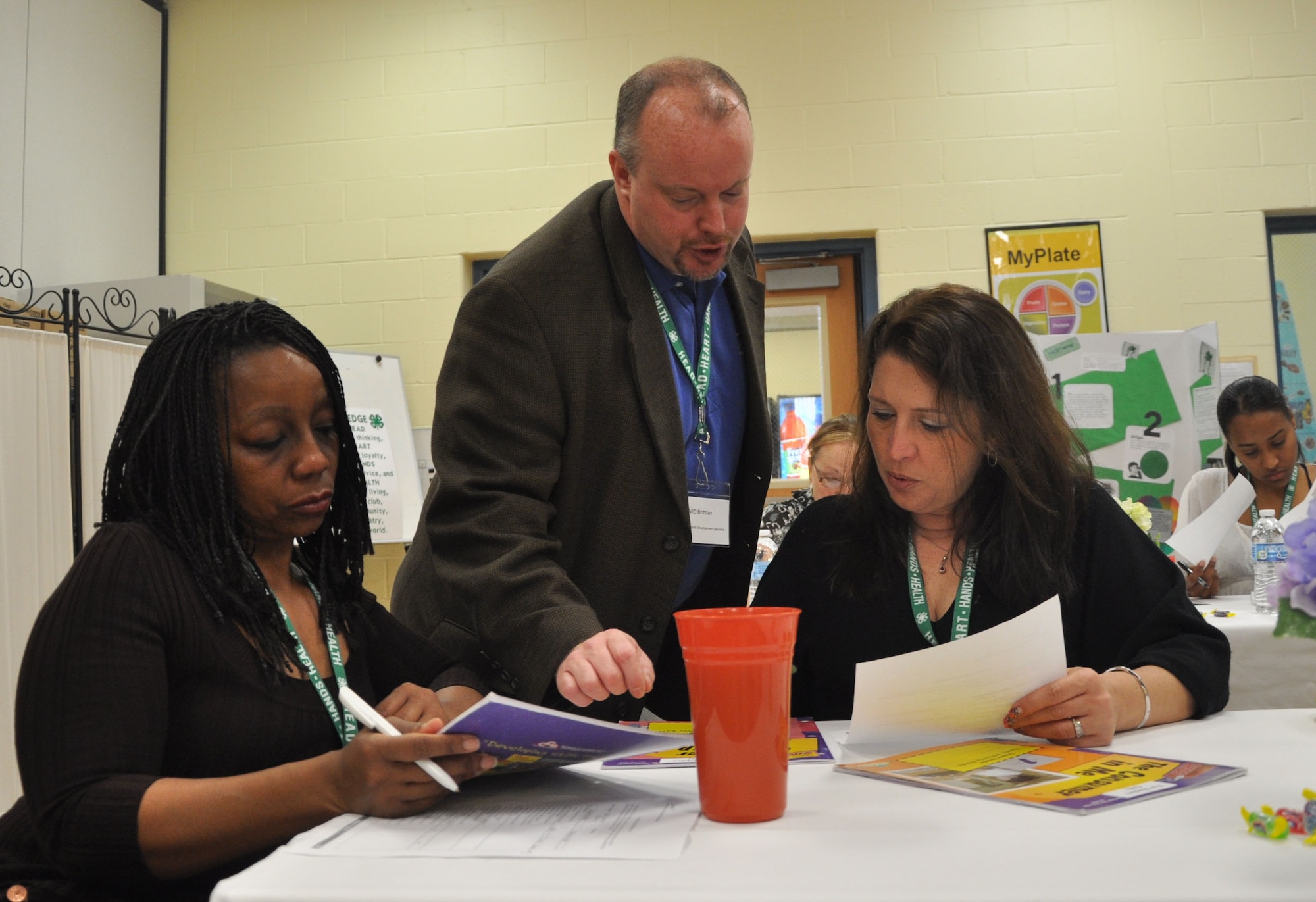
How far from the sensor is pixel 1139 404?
4.25 meters

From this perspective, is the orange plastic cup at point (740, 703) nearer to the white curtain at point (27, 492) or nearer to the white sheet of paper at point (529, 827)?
the white sheet of paper at point (529, 827)

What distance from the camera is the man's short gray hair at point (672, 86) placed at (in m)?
1.56

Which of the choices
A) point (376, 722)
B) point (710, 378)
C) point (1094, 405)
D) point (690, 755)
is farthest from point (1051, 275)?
point (376, 722)

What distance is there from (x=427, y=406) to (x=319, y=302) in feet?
2.45

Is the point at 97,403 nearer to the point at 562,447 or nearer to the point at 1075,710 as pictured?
the point at 562,447

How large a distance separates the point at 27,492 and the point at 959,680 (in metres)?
3.43

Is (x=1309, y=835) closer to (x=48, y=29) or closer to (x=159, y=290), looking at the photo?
(x=159, y=290)

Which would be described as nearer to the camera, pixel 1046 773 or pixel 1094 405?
pixel 1046 773

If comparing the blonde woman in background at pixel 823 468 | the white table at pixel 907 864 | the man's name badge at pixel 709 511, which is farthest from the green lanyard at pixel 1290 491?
the white table at pixel 907 864

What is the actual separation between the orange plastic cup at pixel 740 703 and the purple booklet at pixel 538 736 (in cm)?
11

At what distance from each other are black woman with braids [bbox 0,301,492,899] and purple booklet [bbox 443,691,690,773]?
0.03m

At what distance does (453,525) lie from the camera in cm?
144

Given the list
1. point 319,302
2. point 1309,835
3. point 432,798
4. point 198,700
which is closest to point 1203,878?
point 1309,835

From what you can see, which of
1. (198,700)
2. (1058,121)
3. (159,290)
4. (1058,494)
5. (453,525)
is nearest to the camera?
(198,700)
